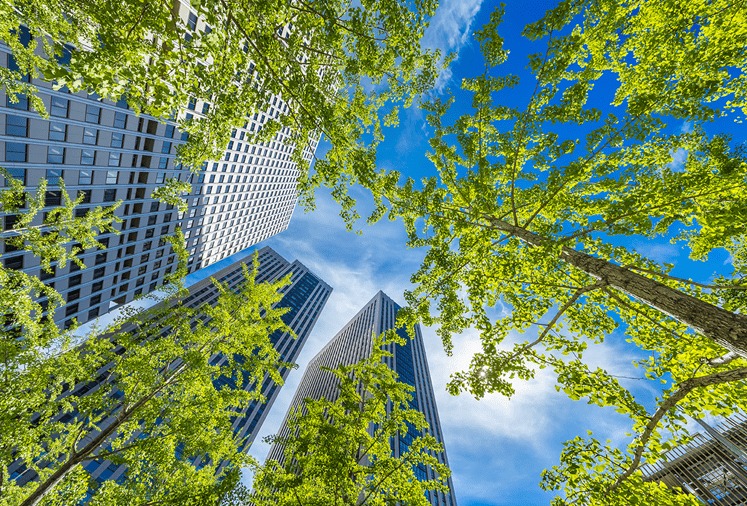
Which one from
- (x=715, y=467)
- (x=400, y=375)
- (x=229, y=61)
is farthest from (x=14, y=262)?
(x=400, y=375)

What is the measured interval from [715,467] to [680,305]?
1486 centimetres

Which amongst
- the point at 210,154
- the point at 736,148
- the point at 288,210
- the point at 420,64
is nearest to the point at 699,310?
the point at 736,148

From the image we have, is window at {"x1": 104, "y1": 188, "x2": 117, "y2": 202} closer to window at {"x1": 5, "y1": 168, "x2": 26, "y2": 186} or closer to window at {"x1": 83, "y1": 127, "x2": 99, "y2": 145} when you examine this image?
window at {"x1": 83, "y1": 127, "x2": 99, "y2": 145}

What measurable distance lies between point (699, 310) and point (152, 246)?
54.4 metres

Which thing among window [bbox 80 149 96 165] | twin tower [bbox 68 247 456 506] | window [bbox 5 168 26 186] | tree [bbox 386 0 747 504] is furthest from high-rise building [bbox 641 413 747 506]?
window [bbox 80 149 96 165]

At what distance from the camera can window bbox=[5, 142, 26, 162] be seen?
73.9 feet

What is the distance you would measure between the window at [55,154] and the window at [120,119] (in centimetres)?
634

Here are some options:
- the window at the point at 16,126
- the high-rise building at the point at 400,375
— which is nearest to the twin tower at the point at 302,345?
the high-rise building at the point at 400,375

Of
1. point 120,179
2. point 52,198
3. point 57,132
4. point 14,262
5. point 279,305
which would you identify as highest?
point 57,132

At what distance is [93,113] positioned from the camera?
90.9 ft

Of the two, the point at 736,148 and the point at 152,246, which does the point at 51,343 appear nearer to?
the point at 736,148

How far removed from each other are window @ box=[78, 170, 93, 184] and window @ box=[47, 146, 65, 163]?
7.18ft

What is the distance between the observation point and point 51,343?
31.4 ft

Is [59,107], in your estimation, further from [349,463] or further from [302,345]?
[302,345]
